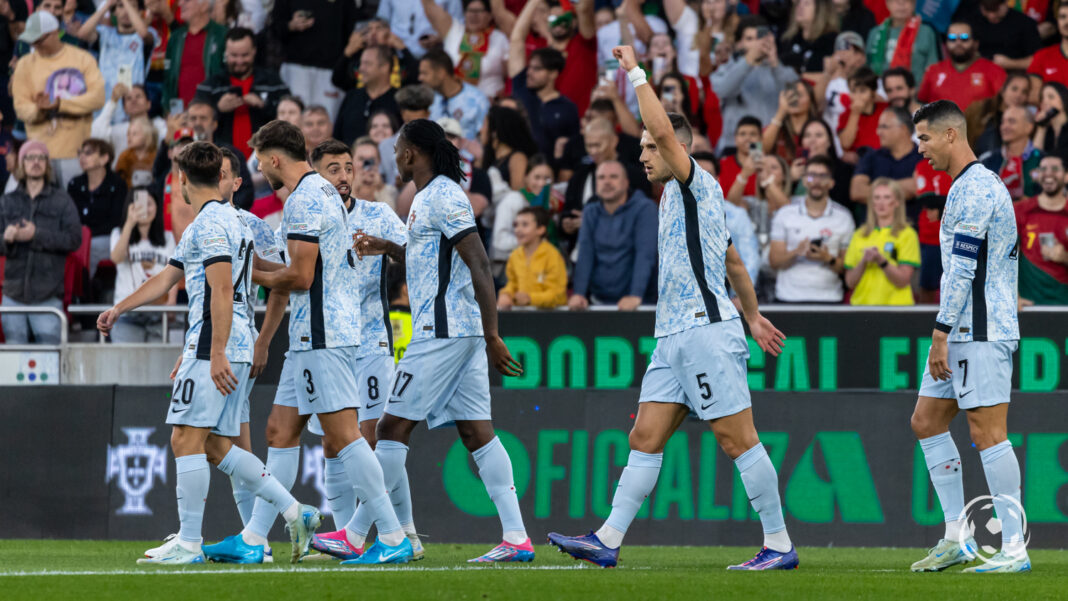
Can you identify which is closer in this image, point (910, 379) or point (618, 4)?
point (910, 379)

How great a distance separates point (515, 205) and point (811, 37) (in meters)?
3.64

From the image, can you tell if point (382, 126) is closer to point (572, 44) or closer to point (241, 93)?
point (241, 93)

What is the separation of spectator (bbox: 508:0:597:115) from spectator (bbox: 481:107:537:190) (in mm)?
1216

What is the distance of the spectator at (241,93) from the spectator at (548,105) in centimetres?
251

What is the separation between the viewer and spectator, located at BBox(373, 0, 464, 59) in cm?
1634

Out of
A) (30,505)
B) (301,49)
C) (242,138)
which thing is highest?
(301,49)

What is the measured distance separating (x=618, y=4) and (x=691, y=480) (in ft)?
21.1

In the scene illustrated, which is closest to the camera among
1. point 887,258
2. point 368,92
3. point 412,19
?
point 887,258

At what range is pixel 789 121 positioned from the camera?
14.2 metres

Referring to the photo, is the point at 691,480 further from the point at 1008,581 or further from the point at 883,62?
the point at 883,62

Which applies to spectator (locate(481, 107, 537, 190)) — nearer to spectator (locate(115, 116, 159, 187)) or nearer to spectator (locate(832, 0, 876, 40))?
spectator (locate(832, 0, 876, 40))

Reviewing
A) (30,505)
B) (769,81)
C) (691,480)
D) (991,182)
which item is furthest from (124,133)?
(991,182)

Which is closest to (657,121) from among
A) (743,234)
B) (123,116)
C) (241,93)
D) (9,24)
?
(743,234)

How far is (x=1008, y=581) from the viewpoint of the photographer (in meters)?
7.27
